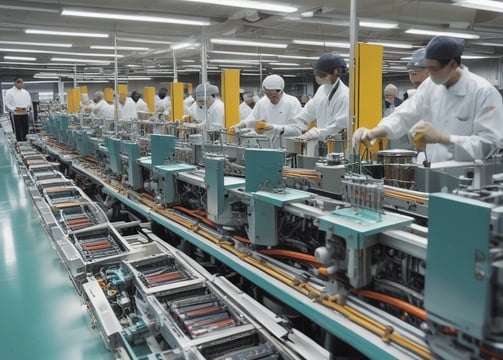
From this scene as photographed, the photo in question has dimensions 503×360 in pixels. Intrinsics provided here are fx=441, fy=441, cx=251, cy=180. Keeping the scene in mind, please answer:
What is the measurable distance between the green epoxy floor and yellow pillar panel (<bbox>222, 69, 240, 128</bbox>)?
302 cm

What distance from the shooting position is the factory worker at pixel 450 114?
216cm

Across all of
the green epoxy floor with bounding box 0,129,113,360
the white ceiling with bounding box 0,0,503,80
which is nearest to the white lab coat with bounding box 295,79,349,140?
the green epoxy floor with bounding box 0,129,113,360

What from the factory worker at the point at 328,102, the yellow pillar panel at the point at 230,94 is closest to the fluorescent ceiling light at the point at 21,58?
the yellow pillar panel at the point at 230,94

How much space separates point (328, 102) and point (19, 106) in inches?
378

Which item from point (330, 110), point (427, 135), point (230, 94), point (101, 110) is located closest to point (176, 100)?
point (230, 94)

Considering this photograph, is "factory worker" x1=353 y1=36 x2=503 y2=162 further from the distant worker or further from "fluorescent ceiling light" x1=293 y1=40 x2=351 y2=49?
"fluorescent ceiling light" x1=293 y1=40 x2=351 y2=49

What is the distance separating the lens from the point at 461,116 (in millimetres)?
Result: 2500

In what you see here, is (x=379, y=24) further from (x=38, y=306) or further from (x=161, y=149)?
(x=38, y=306)

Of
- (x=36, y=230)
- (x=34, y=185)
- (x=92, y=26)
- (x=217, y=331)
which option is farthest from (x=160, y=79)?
(x=217, y=331)

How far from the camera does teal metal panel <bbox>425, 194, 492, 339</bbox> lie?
1.35 meters

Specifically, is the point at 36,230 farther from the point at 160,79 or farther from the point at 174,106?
the point at 160,79

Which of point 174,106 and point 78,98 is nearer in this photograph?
point 174,106

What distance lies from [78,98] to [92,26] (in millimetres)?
5718

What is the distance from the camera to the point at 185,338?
222 cm
